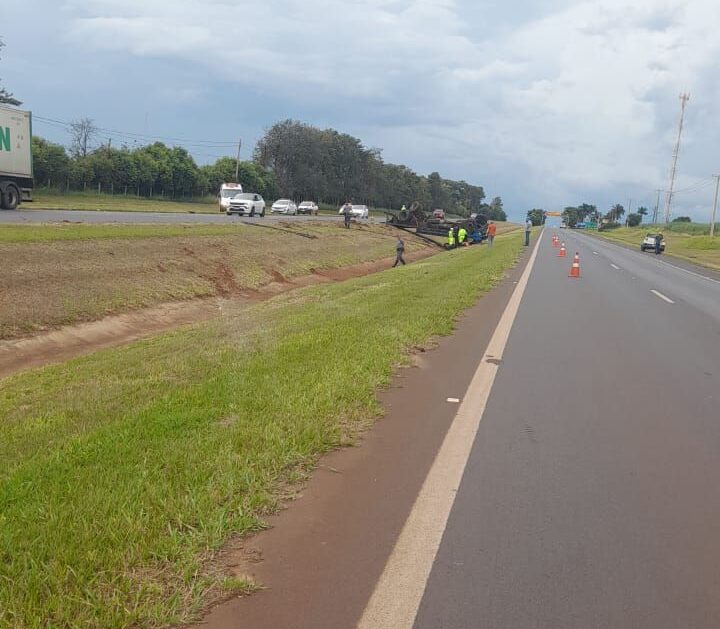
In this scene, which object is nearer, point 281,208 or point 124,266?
point 124,266

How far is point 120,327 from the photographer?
1669 centimetres

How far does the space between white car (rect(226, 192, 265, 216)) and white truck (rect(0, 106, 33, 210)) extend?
1628cm

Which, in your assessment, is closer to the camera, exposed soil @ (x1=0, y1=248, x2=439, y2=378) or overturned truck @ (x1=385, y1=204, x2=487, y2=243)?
exposed soil @ (x1=0, y1=248, x2=439, y2=378)

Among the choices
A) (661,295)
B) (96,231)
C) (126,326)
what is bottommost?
(126,326)

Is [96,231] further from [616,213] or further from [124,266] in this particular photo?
[616,213]

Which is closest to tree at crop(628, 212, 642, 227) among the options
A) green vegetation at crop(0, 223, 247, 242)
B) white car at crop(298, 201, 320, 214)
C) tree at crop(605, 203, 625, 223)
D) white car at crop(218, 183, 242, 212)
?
tree at crop(605, 203, 625, 223)

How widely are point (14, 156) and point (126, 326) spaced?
17.9 m

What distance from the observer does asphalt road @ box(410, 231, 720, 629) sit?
3.47 m

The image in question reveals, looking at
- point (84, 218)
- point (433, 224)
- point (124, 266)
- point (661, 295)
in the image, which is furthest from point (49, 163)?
point (661, 295)

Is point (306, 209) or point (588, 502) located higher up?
point (306, 209)

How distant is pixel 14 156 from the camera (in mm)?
30625

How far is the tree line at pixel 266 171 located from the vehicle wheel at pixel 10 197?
2561cm

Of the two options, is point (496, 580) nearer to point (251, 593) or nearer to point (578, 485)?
point (251, 593)

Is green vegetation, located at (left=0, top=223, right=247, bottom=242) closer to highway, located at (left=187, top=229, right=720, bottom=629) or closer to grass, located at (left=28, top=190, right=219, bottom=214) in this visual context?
highway, located at (left=187, top=229, right=720, bottom=629)
